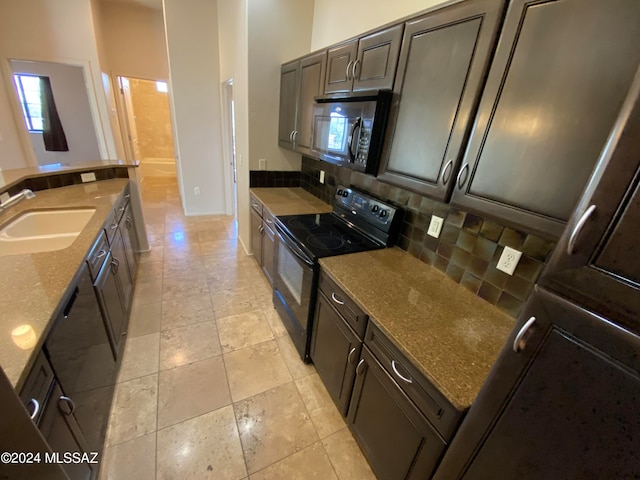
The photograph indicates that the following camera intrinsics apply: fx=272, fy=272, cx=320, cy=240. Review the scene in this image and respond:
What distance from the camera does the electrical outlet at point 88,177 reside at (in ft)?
8.80

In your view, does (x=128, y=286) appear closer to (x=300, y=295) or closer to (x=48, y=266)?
(x=48, y=266)

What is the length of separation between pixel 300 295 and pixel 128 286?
65.1 inches

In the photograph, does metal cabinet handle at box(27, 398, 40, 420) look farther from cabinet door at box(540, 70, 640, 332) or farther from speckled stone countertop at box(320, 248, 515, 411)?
cabinet door at box(540, 70, 640, 332)

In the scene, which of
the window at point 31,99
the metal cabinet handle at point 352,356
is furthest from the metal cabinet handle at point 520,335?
the window at point 31,99

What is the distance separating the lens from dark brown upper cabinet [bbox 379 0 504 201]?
3.29ft

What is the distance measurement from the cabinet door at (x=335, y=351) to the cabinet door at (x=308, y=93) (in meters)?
1.39

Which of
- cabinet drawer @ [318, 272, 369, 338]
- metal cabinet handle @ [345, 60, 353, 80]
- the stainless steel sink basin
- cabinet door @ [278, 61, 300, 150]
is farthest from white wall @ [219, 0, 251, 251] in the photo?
cabinet drawer @ [318, 272, 369, 338]

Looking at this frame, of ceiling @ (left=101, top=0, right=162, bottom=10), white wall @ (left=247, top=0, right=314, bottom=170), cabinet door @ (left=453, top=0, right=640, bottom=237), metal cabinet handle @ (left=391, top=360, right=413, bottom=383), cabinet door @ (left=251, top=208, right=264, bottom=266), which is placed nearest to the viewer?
cabinet door @ (left=453, top=0, right=640, bottom=237)

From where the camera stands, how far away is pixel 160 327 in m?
2.22

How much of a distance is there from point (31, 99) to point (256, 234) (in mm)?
4911

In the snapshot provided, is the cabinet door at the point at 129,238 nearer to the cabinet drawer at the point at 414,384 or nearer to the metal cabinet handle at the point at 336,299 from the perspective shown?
the metal cabinet handle at the point at 336,299

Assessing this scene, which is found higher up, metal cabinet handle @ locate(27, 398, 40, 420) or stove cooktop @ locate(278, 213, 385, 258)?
stove cooktop @ locate(278, 213, 385, 258)

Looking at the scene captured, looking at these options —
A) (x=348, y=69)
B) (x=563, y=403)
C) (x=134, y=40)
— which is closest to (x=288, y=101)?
(x=348, y=69)

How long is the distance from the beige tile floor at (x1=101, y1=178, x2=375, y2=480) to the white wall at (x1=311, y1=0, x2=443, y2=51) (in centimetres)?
240
